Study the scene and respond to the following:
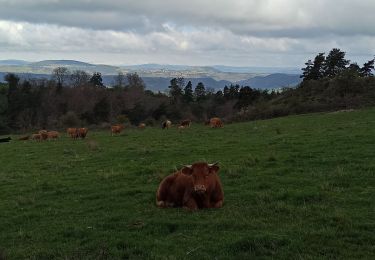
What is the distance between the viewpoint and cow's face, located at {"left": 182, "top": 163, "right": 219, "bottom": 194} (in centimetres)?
990

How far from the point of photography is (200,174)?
10047 millimetres

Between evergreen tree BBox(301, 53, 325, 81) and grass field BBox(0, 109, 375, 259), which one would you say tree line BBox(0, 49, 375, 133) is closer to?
evergreen tree BBox(301, 53, 325, 81)

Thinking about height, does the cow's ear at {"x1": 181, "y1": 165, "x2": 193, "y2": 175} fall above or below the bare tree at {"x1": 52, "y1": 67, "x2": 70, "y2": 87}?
above

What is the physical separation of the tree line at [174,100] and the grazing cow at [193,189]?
136ft

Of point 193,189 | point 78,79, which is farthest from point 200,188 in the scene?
point 78,79

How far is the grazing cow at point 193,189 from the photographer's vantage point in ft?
33.0

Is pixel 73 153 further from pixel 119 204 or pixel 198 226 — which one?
pixel 198 226

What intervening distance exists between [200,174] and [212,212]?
83 cm

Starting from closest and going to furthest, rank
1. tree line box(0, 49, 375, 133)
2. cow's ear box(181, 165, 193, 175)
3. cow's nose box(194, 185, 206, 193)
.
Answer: cow's nose box(194, 185, 206, 193) < cow's ear box(181, 165, 193, 175) < tree line box(0, 49, 375, 133)

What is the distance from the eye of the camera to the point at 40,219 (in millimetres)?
10609

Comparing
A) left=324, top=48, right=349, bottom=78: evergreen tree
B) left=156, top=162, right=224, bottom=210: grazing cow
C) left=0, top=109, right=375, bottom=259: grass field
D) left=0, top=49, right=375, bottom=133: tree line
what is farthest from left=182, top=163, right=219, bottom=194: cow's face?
left=324, top=48, right=349, bottom=78: evergreen tree

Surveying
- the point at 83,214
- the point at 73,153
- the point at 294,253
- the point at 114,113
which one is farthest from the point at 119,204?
the point at 114,113

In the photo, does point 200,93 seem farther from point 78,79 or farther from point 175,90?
point 78,79

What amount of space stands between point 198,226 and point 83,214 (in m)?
3.21
